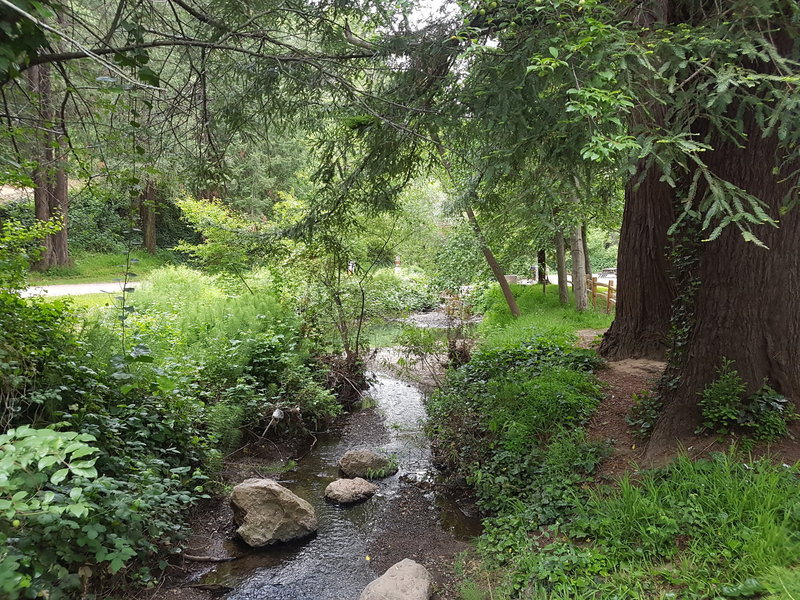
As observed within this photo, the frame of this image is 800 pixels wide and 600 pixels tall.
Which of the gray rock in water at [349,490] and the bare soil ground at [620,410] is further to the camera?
the gray rock in water at [349,490]

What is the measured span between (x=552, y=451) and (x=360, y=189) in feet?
12.7

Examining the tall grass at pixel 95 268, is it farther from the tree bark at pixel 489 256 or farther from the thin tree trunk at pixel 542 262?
Answer: the thin tree trunk at pixel 542 262

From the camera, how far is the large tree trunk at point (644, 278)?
709 cm

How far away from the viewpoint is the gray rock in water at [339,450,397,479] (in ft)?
20.9

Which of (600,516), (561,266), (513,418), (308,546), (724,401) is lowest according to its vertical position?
(308,546)

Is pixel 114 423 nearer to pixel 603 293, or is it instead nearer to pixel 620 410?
pixel 620 410

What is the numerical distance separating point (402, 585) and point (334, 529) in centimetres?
159

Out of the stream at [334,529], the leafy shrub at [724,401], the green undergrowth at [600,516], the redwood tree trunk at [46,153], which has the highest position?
the redwood tree trunk at [46,153]

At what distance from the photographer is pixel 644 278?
731cm

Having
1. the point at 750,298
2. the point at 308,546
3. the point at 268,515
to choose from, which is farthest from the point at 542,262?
the point at 268,515

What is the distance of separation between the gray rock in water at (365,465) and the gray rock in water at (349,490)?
11.6 inches

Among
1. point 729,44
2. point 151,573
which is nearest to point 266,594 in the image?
point 151,573

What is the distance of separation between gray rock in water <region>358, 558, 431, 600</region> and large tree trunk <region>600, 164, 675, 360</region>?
4.87 metres

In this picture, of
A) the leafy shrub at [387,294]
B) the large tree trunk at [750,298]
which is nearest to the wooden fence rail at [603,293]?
the leafy shrub at [387,294]
